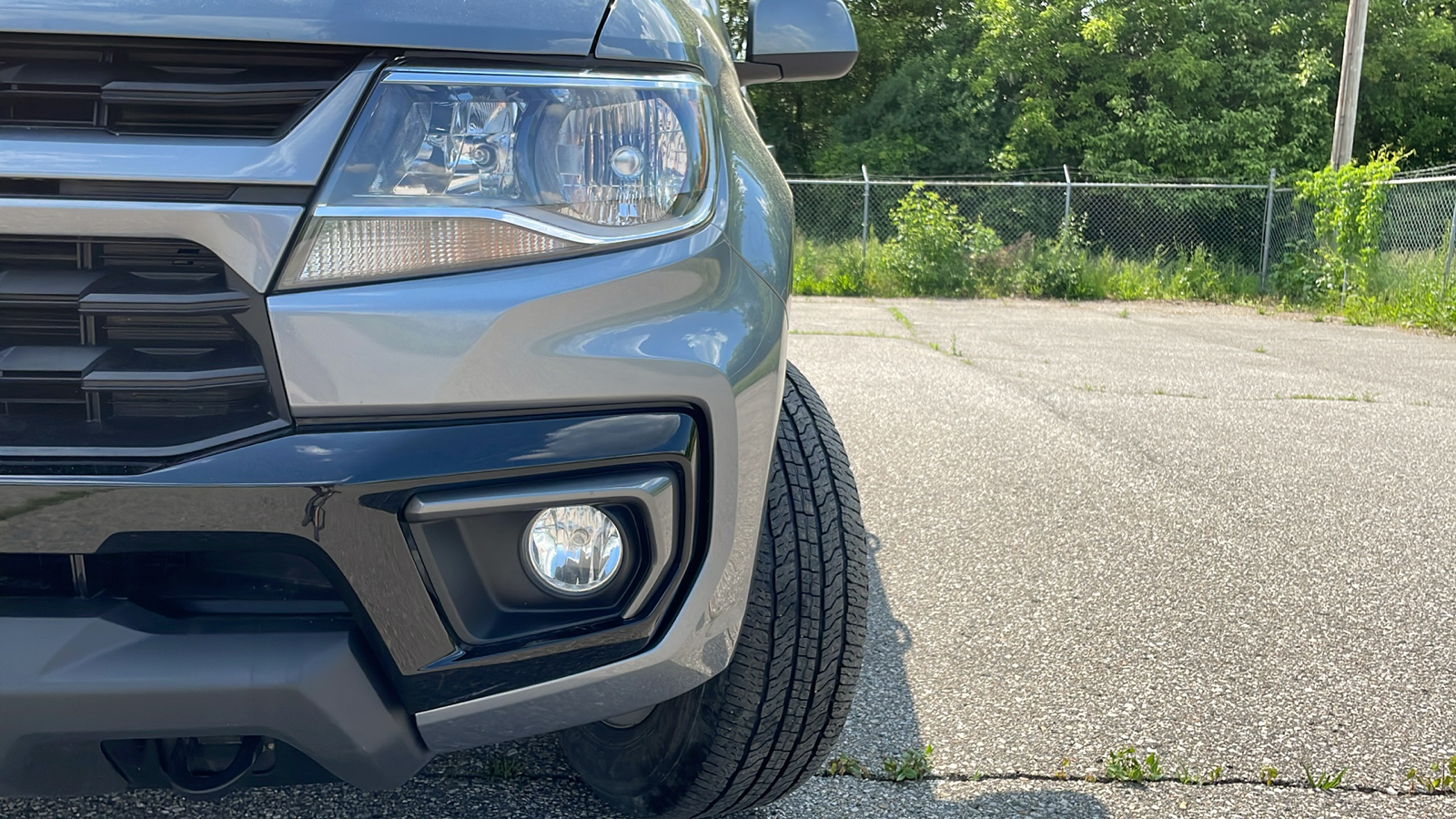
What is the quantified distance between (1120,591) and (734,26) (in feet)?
88.2

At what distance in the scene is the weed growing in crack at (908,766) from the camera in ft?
6.10

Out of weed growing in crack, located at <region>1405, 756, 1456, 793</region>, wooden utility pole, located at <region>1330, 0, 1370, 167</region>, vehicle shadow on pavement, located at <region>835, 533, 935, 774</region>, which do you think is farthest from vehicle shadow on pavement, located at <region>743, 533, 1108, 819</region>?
wooden utility pole, located at <region>1330, 0, 1370, 167</region>

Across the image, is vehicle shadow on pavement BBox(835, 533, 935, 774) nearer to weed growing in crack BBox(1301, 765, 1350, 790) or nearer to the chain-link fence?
weed growing in crack BBox(1301, 765, 1350, 790)

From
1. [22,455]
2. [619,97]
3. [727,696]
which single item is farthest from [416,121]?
[727,696]

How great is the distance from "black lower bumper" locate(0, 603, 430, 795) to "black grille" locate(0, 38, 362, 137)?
478mm

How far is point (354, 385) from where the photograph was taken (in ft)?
3.47

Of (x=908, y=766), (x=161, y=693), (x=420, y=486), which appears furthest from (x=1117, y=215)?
(x=161, y=693)

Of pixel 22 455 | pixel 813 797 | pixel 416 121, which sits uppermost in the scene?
pixel 416 121

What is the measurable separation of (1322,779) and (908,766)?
0.70m

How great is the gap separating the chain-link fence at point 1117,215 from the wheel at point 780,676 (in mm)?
13883

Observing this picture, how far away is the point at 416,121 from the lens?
1.13 m

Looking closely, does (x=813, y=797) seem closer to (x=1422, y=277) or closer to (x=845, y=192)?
(x=1422, y=277)

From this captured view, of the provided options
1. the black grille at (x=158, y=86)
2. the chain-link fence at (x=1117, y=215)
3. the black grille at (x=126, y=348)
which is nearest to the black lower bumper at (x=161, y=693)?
the black grille at (x=126, y=348)

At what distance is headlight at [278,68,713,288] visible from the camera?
1.09 m
